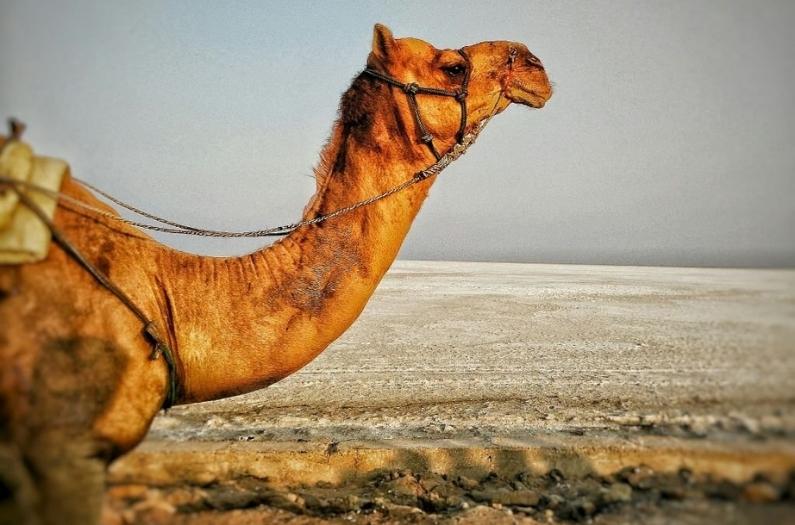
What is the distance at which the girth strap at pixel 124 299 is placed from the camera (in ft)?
6.21

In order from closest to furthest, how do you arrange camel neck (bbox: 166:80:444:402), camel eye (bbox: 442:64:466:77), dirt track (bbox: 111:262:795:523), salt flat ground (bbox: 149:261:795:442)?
dirt track (bbox: 111:262:795:523) → salt flat ground (bbox: 149:261:795:442) → camel neck (bbox: 166:80:444:402) → camel eye (bbox: 442:64:466:77)

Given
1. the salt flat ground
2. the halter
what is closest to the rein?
the halter

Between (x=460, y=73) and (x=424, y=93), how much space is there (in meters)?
0.25

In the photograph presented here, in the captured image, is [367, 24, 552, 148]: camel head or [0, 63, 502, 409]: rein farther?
[367, 24, 552, 148]: camel head

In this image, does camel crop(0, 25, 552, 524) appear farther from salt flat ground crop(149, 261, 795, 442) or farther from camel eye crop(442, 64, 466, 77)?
salt flat ground crop(149, 261, 795, 442)

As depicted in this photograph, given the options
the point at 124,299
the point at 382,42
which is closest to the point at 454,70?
the point at 382,42

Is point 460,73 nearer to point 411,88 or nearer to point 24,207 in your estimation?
point 411,88

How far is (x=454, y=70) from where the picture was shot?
8.53ft

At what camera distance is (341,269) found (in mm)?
2420

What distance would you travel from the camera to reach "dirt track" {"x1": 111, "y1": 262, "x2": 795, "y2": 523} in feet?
5.64

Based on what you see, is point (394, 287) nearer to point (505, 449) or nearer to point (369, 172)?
point (505, 449)

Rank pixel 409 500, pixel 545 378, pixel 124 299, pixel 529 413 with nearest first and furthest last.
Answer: pixel 124 299
pixel 409 500
pixel 529 413
pixel 545 378

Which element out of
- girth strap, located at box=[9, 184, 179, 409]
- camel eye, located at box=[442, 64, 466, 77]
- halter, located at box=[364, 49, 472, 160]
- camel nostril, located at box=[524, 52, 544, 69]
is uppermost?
camel nostril, located at box=[524, 52, 544, 69]

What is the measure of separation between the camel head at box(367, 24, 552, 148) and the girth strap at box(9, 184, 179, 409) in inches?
60.7
